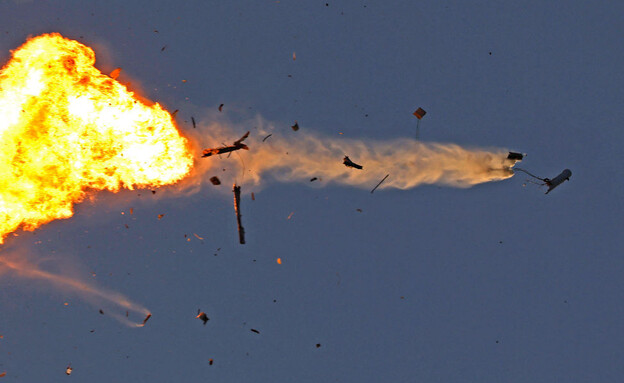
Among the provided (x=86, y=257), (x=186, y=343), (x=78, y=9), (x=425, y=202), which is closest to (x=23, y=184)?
(x=86, y=257)

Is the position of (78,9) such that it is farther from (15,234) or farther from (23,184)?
(15,234)

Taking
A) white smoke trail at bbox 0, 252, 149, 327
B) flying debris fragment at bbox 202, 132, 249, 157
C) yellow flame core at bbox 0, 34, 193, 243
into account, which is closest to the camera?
yellow flame core at bbox 0, 34, 193, 243

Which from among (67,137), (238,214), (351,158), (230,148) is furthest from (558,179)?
(67,137)

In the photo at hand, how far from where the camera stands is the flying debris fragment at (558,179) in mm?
6316

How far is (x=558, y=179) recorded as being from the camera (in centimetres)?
632

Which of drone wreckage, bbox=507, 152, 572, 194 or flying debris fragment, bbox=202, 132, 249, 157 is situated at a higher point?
flying debris fragment, bbox=202, 132, 249, 157

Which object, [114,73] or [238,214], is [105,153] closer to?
[114,73]

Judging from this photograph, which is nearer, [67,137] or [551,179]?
[67,137]

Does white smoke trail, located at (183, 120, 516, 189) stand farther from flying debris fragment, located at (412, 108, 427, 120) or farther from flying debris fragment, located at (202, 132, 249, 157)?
flying debris fragment, located at (412, 108, 427, 120)

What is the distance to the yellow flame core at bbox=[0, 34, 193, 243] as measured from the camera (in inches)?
237

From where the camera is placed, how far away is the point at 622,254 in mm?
6621

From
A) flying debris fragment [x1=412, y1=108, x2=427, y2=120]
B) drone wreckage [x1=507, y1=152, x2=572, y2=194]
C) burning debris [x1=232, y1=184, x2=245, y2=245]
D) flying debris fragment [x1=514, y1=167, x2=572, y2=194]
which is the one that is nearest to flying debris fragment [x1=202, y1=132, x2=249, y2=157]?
burning debris [x1=232, y1=184, x2=245, y2=245]

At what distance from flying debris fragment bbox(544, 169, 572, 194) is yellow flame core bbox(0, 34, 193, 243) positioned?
245 inches

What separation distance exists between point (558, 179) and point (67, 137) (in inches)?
329
